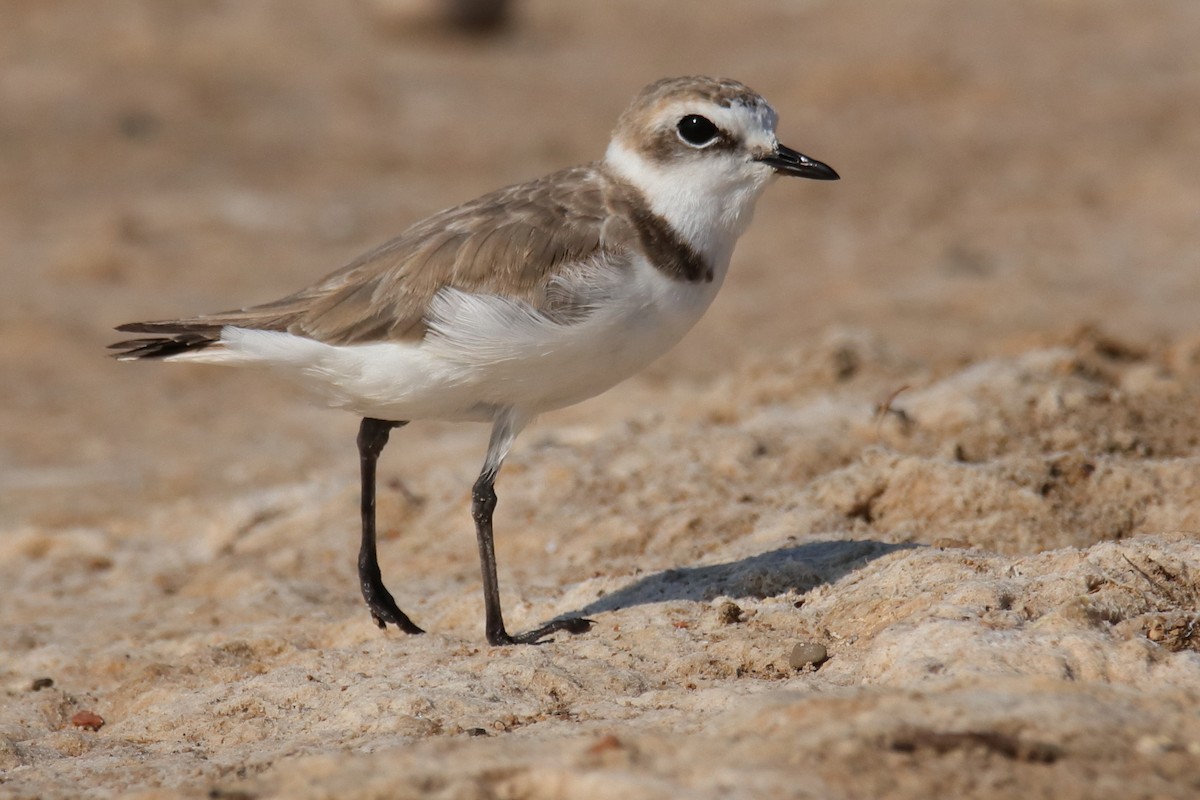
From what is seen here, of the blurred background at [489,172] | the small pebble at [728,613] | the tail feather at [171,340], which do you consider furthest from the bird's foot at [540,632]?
the blurred background at [489,172]

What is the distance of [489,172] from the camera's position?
48.1 ft

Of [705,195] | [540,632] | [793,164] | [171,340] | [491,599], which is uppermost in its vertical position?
[793,164]

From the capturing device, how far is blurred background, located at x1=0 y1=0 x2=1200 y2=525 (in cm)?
1005

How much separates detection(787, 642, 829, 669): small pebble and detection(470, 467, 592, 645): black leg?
2.93 ft

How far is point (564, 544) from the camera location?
6.48m

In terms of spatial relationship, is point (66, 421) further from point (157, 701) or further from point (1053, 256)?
point (1053, 256)

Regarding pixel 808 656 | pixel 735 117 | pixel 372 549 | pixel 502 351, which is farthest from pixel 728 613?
pixel 735 117

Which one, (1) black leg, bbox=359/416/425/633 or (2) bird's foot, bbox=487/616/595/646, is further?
(1) black leg, bbox=359/416/425/633

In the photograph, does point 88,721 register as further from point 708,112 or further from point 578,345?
point 708,112

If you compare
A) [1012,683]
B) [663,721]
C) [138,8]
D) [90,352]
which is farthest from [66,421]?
[138,8]

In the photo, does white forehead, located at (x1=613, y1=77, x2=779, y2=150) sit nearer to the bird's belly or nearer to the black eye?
the black eye

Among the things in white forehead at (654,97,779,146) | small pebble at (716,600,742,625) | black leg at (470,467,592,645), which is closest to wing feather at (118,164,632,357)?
white forehead at (654,97,779,146)

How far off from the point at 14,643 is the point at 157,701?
130 cm

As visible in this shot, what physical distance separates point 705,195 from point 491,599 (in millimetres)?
1700
